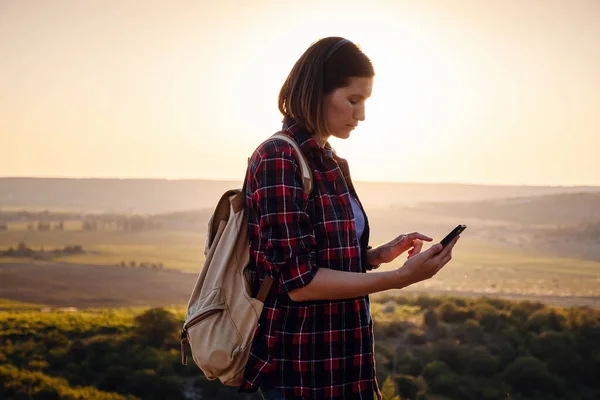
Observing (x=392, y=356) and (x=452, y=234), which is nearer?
(x=452, y=234)

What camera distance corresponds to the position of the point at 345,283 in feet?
6.61

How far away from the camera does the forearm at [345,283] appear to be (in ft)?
6.59

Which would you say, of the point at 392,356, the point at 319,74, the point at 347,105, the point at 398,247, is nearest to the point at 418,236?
the point at 398,247

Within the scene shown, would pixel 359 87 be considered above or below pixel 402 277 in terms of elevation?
above

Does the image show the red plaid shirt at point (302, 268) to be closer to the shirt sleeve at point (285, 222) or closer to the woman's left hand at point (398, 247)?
the shirt sleeve at point (285, 222)

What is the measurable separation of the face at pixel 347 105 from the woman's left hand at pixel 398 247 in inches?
17.2

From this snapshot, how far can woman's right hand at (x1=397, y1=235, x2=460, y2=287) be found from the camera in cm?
201

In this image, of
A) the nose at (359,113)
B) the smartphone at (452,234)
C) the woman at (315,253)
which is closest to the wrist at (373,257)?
the woman at (315,253)

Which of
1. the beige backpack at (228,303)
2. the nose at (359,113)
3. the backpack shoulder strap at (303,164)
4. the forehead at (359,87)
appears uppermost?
the forehead at (359,87)

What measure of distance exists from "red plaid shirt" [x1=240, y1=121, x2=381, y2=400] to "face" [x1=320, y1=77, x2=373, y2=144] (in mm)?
83

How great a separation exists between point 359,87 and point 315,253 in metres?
0.48

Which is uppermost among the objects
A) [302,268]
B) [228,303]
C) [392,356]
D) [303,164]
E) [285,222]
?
[303,164]

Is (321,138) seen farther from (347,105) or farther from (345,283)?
(345,283)

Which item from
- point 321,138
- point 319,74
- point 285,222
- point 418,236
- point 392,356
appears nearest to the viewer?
point 285,222
